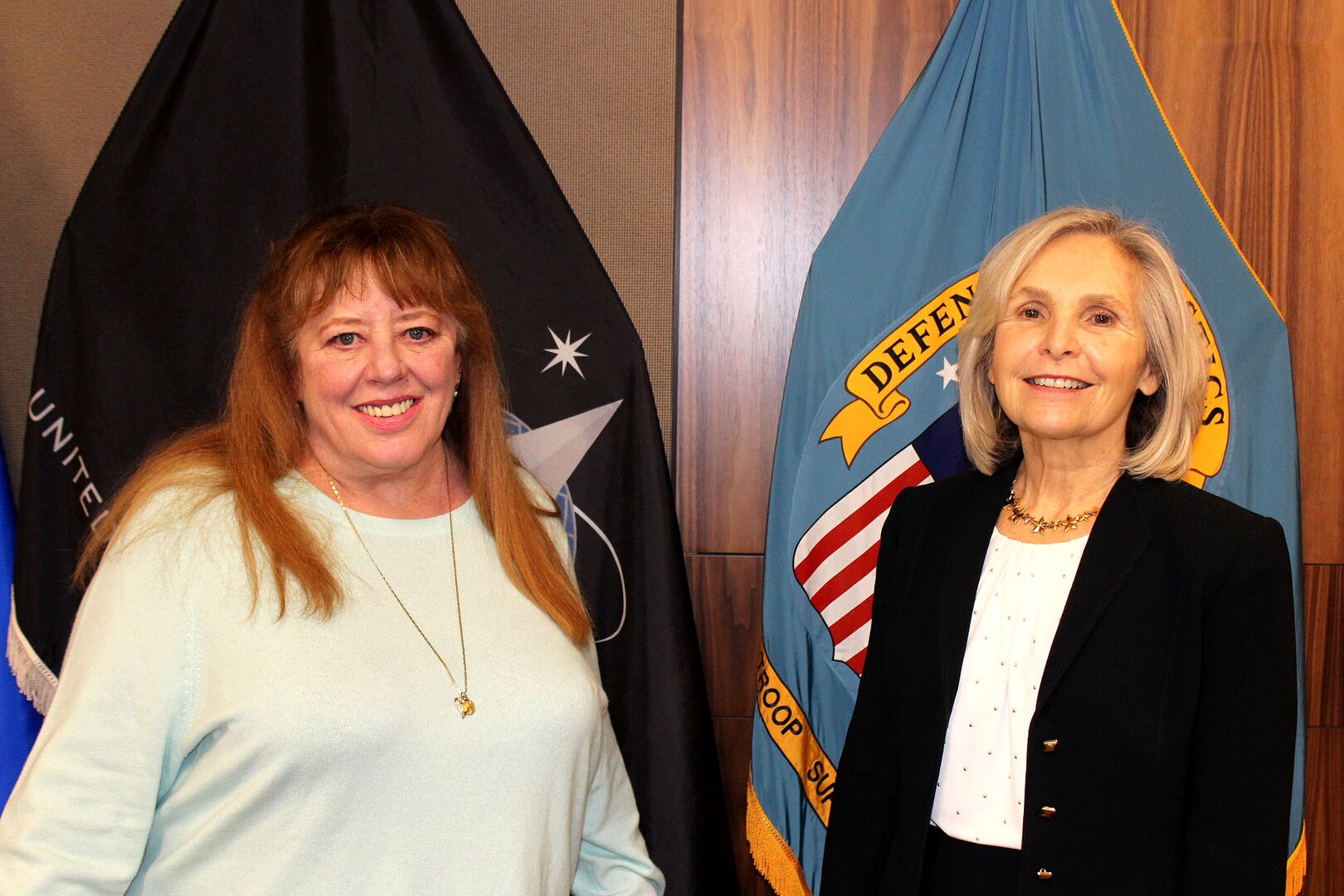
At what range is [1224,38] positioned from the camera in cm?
255

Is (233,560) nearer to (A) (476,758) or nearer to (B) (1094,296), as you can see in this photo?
(A) (476,758)

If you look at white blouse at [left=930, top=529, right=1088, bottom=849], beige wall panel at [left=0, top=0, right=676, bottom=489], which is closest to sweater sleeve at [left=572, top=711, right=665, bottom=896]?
white blouse at [left=930, top=529, right=1088, bottom=849]

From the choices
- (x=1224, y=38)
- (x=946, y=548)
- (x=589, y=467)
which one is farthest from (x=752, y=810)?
(x=1224, y=38)

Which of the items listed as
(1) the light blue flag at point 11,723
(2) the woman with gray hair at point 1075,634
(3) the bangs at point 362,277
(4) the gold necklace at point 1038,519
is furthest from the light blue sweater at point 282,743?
(1) the light blue flag at point 11,723

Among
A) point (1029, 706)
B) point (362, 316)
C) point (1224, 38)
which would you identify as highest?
point (1224, 38)

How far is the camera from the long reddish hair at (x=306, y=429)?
1.33m

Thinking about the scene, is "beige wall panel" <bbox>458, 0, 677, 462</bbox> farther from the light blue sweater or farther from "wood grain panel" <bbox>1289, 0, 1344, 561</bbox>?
"wood grain panel" <bbox>1289, 0, 1344, 561</bbox>

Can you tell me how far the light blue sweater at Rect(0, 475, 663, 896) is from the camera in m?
1.19

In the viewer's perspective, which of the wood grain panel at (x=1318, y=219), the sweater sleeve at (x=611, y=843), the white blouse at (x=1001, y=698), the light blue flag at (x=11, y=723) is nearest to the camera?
the white blouse at (x=1001, y=698)

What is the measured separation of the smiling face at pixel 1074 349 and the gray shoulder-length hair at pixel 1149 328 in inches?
0.6

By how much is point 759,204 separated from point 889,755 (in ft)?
4.65

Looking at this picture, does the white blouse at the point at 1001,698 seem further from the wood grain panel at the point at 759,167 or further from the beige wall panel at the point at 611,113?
the beige wall panel at the point at 611,113

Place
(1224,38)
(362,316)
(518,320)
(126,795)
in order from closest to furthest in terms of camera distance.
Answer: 1. (126,795)
2. (362,316)
3. (518,320)
4. (1224,38)

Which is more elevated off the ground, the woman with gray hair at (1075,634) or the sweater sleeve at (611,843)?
the woman with gray hair at (1075,634)
